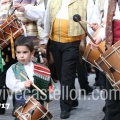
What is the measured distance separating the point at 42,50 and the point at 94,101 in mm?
1377

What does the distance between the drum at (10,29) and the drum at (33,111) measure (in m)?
1.13

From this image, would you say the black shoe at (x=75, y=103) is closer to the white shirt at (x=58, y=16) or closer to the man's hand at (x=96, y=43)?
the white shirt at (x=58, y=16)

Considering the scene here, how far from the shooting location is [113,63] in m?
3.49

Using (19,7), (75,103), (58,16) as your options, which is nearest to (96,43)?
(19,7)

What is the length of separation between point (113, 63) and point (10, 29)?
6.10ft

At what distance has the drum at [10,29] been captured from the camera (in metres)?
4.94

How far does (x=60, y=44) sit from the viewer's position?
5379 millimetres

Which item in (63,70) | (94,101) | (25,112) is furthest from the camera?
(94,101)

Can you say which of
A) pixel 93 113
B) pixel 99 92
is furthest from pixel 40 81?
pixel 99 92

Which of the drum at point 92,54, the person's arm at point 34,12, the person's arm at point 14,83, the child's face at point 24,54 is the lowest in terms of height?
the person's arm at point 14,83

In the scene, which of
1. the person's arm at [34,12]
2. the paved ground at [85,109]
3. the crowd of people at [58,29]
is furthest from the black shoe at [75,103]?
the person's arm at [34,12]

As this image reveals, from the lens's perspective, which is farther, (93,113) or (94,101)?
(94,101)

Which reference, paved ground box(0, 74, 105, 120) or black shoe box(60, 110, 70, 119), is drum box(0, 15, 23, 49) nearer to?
paved ground box(0, 74, 105, 120)

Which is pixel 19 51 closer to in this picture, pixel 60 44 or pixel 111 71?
pixel 60 44
